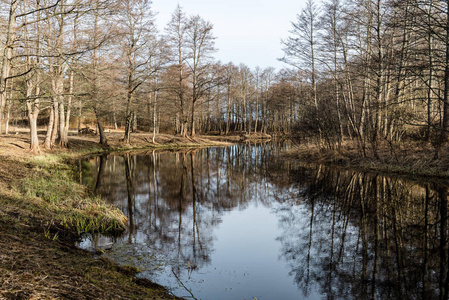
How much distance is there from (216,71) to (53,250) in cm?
3090

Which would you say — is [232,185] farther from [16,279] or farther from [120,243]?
[16,279]

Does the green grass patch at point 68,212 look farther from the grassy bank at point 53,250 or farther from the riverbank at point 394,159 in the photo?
the riverbank at point 394,159

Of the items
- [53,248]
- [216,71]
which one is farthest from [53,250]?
[216,71]

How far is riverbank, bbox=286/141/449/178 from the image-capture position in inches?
507

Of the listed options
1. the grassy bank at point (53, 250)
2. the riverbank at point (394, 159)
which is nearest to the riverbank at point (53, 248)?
the grassy bank at point (53, 250)

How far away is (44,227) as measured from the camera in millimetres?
5312

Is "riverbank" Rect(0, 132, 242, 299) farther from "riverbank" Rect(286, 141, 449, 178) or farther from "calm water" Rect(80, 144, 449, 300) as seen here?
"riverbank" Rect(286, 141, 449, 178)

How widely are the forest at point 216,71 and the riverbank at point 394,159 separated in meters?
0.45

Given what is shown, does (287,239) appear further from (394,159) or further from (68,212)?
(394,159)

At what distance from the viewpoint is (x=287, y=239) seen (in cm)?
651

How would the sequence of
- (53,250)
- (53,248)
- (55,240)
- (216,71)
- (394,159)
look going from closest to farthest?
(53,250) < (53,248) < (55,240) < (394,159) < (216,71)

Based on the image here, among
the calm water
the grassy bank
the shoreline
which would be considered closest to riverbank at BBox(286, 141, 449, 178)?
the shoreline

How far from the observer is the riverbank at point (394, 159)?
12867 millimetres

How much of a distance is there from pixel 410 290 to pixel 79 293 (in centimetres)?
416
